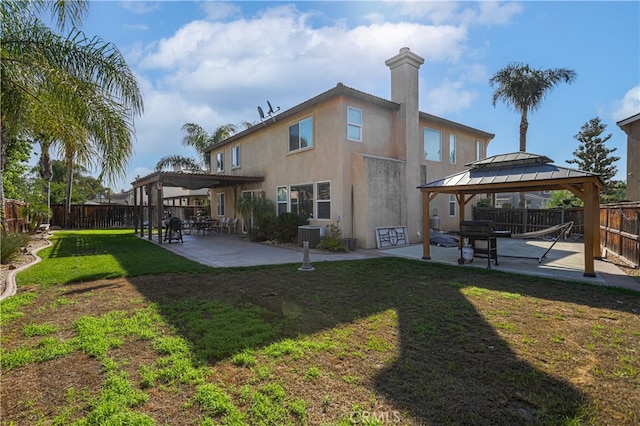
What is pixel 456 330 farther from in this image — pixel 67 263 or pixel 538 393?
pixel 67 263

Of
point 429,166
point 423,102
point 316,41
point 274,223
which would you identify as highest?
point 316,41

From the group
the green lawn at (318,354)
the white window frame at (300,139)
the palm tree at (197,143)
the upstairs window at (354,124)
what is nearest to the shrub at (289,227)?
the white window frame at (300,139)

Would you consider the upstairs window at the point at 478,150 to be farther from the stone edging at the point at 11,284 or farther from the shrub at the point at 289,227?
the stone edging at the point at 11,284

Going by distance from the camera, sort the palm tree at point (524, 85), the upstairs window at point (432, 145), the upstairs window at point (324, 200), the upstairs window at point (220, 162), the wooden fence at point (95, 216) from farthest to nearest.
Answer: the wooden fence at point (95, 216)
the upstairs window at point (220, 162)
the palm tree at point (524, 85)
the upstairs window at point (432, 145)
the upstairs window at point (324, 200)

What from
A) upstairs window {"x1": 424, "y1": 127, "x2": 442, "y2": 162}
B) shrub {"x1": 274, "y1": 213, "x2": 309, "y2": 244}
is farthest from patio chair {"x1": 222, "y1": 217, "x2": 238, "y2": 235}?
upstairs window {"x1": 424, "y1": 127, "x2": 442, "y2": 162}

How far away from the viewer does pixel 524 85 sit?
816 inches

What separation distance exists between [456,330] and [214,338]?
2961mm

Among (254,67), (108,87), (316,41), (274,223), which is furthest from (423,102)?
(108,87)

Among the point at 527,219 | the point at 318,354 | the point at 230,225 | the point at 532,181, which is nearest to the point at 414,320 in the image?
the point at 318,354

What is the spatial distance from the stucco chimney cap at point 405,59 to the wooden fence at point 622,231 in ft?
28.3

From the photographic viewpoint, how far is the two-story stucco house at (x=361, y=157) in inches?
474

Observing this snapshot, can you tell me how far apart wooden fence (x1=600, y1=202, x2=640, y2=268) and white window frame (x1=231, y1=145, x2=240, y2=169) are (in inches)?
661

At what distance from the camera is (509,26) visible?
374 inches

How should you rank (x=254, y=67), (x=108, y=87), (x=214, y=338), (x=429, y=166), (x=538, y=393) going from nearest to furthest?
1. (x=538, y=393)
2. (x=214, y=338)
3. (x=108, y=87)
4. (x=254, y=67)
5. (x=429, y=166)
